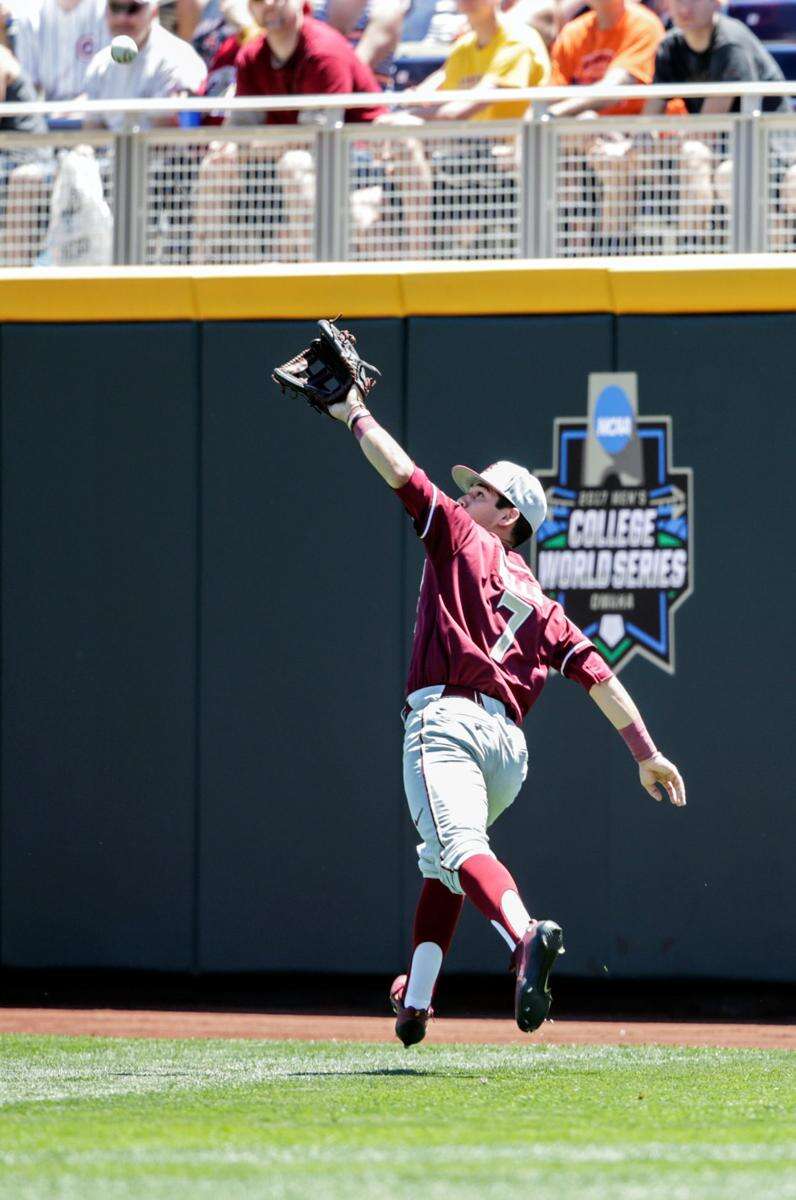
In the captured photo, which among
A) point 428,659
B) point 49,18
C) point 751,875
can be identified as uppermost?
point 49,18

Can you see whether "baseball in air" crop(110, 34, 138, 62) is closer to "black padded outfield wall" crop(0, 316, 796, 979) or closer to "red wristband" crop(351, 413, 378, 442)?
"black padded outfield wall" crop(0, 316, 796, 979)

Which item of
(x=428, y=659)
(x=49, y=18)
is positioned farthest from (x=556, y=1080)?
(x=49, y=18)

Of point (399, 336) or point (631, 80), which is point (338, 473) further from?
point (631, 80)

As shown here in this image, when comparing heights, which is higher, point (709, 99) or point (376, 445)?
point (709, 99)

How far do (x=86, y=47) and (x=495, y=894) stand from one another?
23.8 feet

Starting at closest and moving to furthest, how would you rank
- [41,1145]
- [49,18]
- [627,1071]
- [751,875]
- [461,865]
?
1. [41,1145]
2. [461,865]
3. [627,1071]
4. [751,875]
5. [49,18]

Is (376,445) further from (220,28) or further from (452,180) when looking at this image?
(220,28)

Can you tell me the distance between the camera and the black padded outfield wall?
360 inches

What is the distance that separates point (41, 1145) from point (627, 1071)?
2533 millimetres

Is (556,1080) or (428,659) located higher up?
(428,659)

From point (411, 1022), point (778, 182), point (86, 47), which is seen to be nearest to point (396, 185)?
point (778, 182)

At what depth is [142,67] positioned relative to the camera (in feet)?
33.7

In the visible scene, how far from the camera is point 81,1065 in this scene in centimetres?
648

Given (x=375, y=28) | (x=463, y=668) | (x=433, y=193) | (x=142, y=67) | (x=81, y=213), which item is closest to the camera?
(x=463, y=668)
